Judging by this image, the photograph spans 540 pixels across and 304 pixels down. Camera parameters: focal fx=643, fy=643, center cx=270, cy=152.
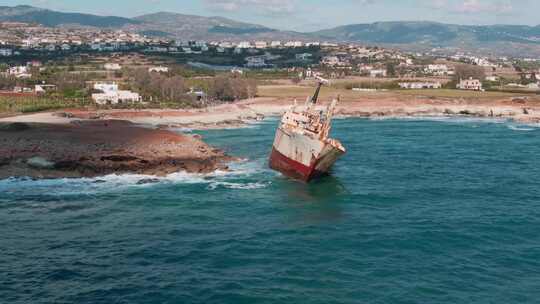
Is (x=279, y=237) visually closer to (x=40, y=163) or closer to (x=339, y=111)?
(x=40, y=163)

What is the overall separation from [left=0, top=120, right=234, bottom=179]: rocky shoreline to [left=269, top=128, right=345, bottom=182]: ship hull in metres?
5.47

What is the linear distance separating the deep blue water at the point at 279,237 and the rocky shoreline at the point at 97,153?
2903 mm

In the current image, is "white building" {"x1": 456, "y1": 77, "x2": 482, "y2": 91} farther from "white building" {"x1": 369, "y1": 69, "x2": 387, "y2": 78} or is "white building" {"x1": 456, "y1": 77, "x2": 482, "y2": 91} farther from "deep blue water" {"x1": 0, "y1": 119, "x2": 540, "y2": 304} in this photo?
"deep blue water" {"x1": 0, "y1": 119, "x2": 540, "y2": 304}

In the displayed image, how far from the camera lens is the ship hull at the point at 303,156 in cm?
5181

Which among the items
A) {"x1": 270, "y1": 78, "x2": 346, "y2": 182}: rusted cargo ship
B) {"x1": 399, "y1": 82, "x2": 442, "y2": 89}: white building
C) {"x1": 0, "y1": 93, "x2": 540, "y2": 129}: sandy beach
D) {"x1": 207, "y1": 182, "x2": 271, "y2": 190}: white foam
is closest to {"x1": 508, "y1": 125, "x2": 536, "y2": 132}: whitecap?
{"x1": 0, "y1": 93, "x2": 540, "y2": 129}: sandy beach

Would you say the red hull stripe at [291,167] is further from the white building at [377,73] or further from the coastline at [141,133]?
the white building at [377,73]

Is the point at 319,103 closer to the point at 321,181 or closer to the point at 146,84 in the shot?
the point at 146,84

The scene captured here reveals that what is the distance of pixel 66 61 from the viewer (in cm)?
18175

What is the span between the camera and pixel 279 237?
3731cm

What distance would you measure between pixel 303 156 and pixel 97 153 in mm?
19742

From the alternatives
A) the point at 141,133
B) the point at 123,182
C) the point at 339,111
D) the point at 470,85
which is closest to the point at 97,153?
the point at 123,182

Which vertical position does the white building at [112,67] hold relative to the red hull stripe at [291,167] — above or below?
above

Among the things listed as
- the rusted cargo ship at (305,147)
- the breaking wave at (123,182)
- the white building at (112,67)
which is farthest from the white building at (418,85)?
the breaking wave at (123,182)

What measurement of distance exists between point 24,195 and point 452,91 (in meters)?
120
